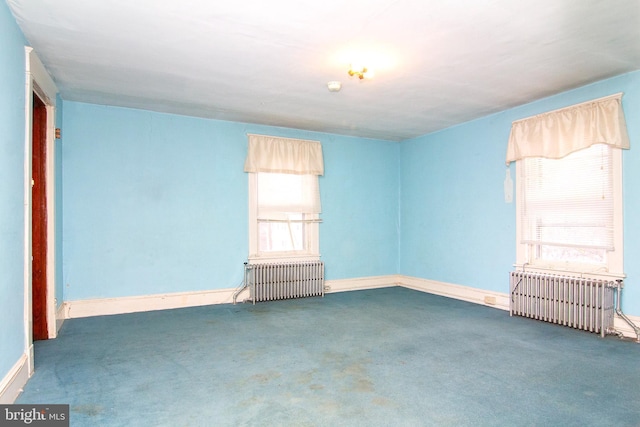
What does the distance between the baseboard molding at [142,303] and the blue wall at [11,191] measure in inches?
82.7

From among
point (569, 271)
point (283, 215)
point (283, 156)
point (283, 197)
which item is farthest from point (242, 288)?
point (569, 271)

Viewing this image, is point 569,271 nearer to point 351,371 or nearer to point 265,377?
point 351,371

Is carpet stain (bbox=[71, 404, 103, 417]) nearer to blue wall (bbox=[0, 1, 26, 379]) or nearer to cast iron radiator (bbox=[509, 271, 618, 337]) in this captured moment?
blue wall (bbox=[0, 1, 26, 379])

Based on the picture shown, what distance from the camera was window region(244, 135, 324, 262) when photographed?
5.96 meters

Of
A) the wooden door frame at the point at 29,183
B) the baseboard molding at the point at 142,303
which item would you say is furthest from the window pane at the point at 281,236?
the wooden door frame at the point at 29,183

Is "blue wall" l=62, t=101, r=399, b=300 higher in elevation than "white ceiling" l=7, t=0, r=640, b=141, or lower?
lower

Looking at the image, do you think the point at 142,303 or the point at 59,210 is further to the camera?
the point at 142,303

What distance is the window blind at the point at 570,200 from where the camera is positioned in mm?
4242

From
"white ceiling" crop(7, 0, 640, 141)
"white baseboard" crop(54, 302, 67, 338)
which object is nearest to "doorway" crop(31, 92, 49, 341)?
"white baseboard" crop(54, 302, 67, 338)

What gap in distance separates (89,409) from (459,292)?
5086 mm

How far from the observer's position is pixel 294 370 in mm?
3113

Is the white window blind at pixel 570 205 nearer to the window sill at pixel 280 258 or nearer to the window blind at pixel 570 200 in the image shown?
the window blind at pixel 570 200
